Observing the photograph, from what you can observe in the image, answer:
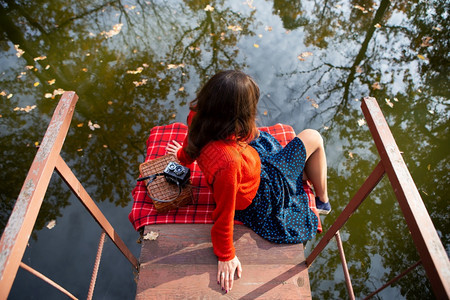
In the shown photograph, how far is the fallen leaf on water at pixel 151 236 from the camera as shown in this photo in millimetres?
2312

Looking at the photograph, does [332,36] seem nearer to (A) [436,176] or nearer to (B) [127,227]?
(A) [436,176]

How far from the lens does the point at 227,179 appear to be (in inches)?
68.9

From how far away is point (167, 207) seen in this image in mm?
2439

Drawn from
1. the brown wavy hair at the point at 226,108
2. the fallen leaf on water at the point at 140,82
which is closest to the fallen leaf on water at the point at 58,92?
the fallen leaf on water at the point at 140,82

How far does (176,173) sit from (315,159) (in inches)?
45.6

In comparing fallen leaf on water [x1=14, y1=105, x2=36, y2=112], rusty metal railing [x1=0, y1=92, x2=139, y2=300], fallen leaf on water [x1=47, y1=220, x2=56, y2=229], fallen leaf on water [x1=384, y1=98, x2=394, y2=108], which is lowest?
fallen leaf on water [x1=47, y1=220, x2=56, y2=229]

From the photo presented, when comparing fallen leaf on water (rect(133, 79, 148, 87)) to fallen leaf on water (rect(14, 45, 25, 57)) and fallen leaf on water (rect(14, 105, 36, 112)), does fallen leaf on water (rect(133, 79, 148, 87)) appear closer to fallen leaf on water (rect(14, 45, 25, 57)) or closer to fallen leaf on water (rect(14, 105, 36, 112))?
fallen leaf on water (rect(14, 105, 36, 112))

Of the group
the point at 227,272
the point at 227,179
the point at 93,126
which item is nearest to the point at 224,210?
the point at 227,179

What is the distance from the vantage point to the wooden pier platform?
2066 millimetres

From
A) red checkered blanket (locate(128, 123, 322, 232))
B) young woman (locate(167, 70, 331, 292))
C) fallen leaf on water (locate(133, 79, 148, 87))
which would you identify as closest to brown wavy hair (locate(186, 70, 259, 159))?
young woman (locate(167, 70, 331, 292))

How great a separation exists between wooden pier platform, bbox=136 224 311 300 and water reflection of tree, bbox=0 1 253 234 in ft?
4.66

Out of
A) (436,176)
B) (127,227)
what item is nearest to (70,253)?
(127,227)

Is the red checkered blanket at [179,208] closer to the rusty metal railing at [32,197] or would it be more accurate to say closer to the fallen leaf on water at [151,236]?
the fallen leaf on water at [151,236]

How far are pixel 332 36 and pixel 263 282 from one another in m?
4.65
